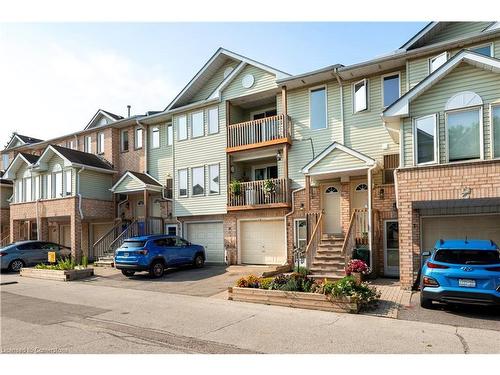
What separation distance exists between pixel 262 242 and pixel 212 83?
935 centimetres

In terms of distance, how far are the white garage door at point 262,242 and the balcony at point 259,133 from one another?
384 cm

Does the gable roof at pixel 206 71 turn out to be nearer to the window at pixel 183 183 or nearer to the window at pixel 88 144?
the window at pixel 183 183

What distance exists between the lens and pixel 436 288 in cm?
A: 827

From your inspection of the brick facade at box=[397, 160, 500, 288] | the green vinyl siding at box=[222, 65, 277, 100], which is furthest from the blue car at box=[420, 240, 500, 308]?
the green vinyl siding at box=[222, 65, 277, 100]

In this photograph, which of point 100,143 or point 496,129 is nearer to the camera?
point 496,129

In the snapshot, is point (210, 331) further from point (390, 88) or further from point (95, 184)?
point (95, 184)

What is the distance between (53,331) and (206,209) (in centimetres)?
→ 1214

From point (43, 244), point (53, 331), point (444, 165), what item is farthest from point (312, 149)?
point (43, 244)

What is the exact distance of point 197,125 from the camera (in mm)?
20266

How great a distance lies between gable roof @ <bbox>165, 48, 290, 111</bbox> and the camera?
1894cm

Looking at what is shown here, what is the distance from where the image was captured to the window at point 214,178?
1917 centimetres

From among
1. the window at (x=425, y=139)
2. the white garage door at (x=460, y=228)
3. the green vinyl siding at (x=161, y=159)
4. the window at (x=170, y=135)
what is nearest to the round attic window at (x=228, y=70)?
the window at (x=170, y=135)

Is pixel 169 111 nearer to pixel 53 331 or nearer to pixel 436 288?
pixel 53 331

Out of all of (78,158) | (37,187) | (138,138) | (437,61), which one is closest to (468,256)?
(437,61)
